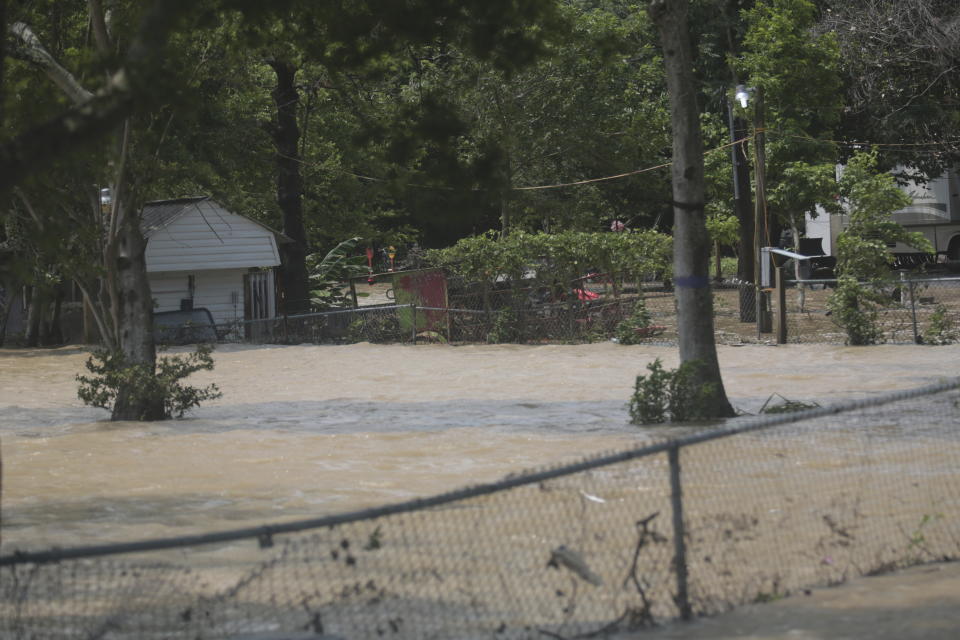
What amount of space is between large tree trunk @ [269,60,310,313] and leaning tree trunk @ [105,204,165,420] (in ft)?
65.3

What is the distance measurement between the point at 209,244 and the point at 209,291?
1.84 metres

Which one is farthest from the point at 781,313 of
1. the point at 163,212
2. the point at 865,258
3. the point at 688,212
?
the point at 163,212

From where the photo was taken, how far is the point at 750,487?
706 centimetres

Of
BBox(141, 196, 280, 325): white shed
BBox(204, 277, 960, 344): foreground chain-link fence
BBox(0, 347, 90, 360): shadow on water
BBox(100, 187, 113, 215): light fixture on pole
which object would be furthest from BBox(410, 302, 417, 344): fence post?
BBox(141, 196, 280, 325): white shed

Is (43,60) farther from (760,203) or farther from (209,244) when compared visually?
(209,244)

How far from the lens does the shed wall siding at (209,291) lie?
35281mm

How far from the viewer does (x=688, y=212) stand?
1344cm

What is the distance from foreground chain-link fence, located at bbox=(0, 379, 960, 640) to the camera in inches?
216

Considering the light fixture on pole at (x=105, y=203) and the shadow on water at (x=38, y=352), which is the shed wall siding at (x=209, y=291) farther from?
the light fixture on pole at (x=105, y=203)

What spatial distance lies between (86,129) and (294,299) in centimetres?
3304

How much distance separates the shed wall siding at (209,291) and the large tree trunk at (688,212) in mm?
23822

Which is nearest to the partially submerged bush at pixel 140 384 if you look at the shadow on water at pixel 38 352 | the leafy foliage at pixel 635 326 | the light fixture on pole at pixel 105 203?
the light fixture on pole at pixel 105 203

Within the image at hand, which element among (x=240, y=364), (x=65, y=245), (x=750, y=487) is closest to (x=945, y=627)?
(x=750, y=487)

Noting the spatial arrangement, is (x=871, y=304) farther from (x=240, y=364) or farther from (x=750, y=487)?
(x=750, y=487)
